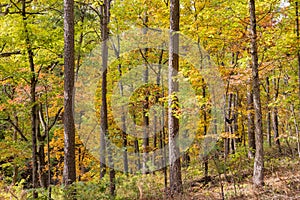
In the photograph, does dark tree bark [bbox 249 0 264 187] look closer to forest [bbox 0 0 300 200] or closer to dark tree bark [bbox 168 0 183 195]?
forest [bbox 0 0 300 200]

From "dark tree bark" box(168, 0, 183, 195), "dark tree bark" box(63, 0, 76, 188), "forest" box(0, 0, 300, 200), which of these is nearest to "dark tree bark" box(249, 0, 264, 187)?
"forest" box(0, 0, 300, 200)

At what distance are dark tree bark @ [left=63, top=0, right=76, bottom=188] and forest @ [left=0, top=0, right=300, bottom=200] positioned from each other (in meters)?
0.03

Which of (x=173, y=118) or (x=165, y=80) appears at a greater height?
(x=165, y=80)

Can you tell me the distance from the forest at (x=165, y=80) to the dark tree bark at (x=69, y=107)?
Answer: 27 millimetres

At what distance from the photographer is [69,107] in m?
8.21

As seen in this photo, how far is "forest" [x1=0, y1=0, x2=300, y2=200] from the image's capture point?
27.4ft

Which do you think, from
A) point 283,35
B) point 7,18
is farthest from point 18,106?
point 283,35

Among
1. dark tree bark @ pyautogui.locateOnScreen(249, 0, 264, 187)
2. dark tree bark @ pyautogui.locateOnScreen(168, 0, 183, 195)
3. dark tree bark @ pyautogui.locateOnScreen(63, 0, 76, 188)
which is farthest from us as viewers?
dark tree bark @ pyautogui.locateOnScreen(168, 0, 183, 195)

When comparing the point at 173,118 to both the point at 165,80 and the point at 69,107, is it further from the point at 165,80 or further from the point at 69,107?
the point at 165,80

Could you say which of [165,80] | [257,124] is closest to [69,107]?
[257,124]

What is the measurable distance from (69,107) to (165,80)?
8856 millimetres

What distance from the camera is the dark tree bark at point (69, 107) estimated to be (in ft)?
26.2

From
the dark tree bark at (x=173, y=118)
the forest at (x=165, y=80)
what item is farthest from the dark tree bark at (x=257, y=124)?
the dark tree bark at (x=173, y=118)

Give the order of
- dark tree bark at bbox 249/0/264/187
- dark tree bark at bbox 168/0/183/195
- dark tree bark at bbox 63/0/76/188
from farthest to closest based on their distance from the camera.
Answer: dark tree bark at bbox 168/0/183/195 < dark tree bark at bbox 249/0/264/187 < dark tree bark at bbox 63/0/76/188
